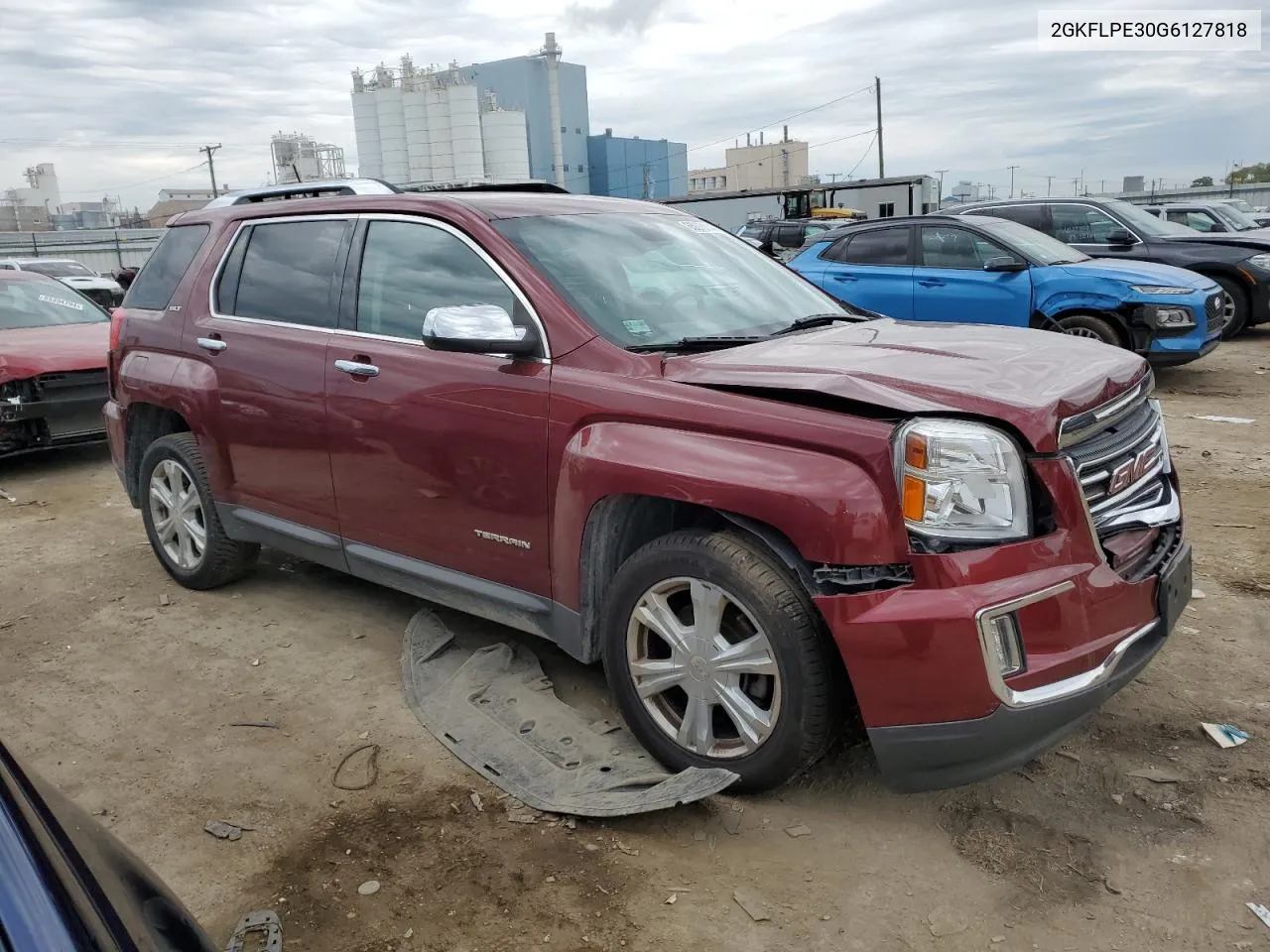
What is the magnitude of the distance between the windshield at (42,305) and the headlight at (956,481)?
8061 mm

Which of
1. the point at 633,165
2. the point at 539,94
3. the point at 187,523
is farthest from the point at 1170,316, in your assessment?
the point at 633,165

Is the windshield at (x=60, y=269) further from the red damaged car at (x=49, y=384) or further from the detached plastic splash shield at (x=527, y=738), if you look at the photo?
the detached plastic splash shield at (x=527, y=738)

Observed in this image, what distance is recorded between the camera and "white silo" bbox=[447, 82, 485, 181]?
6456cm

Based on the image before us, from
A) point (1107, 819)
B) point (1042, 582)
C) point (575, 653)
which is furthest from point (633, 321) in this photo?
point (1107, 819)

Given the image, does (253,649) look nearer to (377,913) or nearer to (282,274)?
(282,274)

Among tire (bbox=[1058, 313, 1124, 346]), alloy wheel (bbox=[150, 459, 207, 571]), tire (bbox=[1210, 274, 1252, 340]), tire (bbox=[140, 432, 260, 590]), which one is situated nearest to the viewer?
tire (bbox=[140, 432, 260, 590])

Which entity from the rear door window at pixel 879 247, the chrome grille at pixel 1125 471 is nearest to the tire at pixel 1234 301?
the rear door window at pixel 879 247

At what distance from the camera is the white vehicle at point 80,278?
1625cm

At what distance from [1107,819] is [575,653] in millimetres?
1661

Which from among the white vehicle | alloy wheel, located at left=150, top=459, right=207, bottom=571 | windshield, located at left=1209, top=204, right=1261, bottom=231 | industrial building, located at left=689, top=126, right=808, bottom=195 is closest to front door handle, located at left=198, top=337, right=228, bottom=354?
alloy wheel, located at left=150, top=459, right=207, bottom=571

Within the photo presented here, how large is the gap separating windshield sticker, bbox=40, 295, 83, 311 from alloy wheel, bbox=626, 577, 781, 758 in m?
7.72

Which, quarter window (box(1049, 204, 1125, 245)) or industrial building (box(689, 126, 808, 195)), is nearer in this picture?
quarter window (box(1049, 204, 1125, 245))

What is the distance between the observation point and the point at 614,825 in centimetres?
294

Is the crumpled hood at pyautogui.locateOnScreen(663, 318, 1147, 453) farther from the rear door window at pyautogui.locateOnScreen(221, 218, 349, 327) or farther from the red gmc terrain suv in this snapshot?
the rear door window at pyautogui.locateOnScreen(221, 218, 349, 327)
